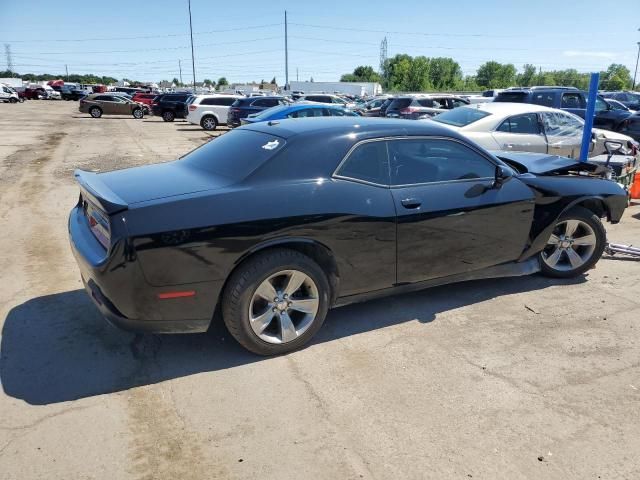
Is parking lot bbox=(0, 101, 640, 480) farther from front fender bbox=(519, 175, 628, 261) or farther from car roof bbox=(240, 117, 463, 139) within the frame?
car roof bbox=(240, 117, 463, 139)

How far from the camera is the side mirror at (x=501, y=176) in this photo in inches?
172

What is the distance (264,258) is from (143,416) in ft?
3.91

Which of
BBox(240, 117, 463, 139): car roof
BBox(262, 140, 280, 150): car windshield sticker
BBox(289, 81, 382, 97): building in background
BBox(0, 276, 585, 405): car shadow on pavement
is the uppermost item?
BBox(289, 81, 382, 97): building in background

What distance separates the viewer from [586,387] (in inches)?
130

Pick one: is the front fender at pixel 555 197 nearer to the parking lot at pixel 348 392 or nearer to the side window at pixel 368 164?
the parking lot at pixel 348 392

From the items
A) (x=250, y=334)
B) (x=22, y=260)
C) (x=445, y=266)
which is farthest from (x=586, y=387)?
(x=22, y=260)

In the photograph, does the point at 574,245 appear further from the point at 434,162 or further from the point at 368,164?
the point at 368,164

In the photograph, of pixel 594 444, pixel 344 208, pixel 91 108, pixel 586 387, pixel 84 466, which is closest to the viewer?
pixel 84 466

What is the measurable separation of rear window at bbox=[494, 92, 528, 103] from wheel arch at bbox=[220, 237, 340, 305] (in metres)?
13.6

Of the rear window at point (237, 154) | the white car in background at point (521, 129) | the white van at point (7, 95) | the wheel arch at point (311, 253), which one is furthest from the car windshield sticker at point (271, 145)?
the white van at point (7, 95)

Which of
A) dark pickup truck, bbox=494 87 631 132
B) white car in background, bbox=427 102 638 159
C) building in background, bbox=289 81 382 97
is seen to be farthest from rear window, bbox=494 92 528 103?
building in background, bbox=289 81 382 97

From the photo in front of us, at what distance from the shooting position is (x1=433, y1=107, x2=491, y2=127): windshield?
29.9 ft

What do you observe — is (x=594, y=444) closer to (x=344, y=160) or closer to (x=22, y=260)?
(x=344, y=160)

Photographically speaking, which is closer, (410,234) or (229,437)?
(229,437)
